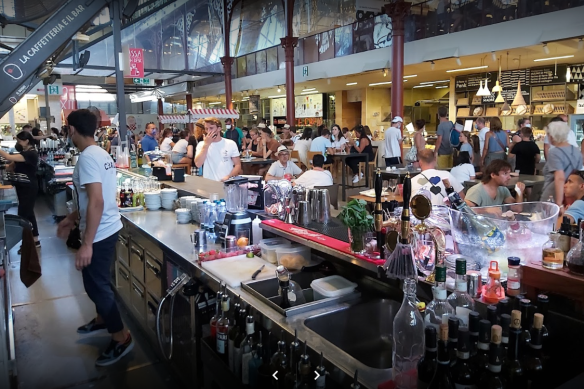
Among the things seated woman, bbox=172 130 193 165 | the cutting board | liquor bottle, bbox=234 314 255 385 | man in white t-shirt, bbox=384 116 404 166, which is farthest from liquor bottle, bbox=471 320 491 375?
man in white t-shirt, bbox=384 116 404 166

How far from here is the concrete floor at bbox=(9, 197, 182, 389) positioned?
3.42 m

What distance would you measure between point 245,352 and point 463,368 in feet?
3.43

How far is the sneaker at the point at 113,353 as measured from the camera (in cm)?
361

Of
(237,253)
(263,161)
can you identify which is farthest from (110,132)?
(237,253)

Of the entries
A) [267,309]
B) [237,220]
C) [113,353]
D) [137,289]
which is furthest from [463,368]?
[137,289]

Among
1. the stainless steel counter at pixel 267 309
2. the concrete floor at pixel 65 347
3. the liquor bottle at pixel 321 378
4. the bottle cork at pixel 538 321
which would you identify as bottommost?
the concrete floor at pixel 65 347

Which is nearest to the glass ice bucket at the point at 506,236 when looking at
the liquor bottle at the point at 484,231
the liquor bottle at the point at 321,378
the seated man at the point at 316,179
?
the liquor bottle at the point at 484,231

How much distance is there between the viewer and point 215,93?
22375mm

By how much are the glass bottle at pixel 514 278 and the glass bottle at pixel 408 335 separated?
0.38 meters

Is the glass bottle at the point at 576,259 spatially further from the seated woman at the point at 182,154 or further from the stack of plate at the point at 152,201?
the seated woman at the point at 182,154

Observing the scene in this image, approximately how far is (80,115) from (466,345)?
2905 mm

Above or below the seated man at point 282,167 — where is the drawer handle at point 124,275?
below

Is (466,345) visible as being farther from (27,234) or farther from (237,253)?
(27,234)

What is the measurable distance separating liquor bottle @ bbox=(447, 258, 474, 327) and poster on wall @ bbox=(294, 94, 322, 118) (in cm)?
2037
